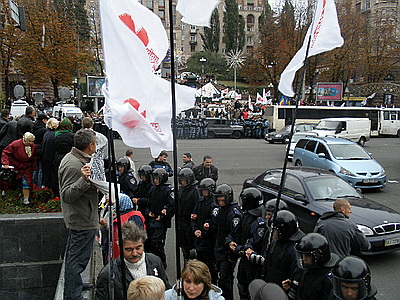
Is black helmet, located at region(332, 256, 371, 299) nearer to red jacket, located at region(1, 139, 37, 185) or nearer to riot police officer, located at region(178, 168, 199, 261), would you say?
riot police officer, located at region(178, 168, 199, 261)

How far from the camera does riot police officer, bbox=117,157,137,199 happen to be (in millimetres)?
7448

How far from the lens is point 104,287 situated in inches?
139

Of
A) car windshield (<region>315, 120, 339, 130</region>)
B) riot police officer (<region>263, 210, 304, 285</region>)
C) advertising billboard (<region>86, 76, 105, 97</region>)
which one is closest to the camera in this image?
riot police officer (<region>263, 210, 304, 285</region>)

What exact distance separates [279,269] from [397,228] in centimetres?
398

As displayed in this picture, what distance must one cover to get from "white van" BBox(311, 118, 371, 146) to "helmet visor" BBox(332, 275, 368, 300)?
72.7ft

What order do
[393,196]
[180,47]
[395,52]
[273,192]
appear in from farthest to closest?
1. [180,47]
2. [395,52]
3. [393,196]
4. [273,192]

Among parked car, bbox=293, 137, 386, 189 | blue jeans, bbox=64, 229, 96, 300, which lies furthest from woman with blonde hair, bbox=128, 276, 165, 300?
parked car, bbox=293, 137, 386, 189

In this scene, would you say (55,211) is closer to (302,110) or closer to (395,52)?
(302,110)

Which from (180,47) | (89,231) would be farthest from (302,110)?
(180,47)

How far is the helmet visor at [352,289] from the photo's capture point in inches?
117

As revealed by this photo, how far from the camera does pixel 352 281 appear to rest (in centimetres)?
298

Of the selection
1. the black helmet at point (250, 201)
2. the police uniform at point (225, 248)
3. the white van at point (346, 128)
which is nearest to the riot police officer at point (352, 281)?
the black helmet at point (250, 201)

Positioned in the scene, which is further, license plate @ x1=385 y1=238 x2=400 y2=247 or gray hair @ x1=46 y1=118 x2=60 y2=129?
gray hair @ x1=46 y1=118 x2=60 y2=129

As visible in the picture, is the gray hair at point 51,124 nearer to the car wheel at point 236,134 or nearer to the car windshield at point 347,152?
the car windshield at point 347,152
